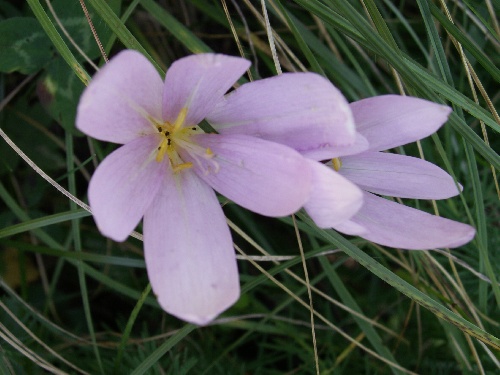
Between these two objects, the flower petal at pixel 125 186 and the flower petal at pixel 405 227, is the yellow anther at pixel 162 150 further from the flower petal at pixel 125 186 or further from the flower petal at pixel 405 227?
the flower petal at pixel 405 227

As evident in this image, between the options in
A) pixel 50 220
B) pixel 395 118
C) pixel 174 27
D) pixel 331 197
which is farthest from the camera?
pixel 174 27

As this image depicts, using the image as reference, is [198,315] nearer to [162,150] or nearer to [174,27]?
[162,150]

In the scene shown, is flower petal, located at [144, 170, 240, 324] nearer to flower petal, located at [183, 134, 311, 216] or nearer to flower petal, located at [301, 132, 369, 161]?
flower petal, located at [183, 134, 311, 216]

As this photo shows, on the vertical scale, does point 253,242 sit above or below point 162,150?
below

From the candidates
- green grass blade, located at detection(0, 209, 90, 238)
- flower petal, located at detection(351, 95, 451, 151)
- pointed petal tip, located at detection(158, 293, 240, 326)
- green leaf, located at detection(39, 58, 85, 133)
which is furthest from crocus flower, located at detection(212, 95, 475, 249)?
green leaf, located at detection(39, 58, 85, 133)

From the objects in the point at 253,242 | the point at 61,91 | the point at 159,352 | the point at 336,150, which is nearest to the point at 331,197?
the point at 336,150

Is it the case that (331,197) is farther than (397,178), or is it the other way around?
(397,178)
